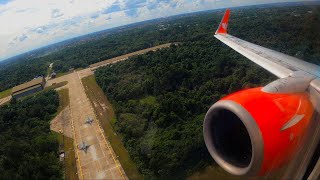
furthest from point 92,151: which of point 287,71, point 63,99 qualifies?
point 63,99

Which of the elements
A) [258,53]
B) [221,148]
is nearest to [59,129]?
[258,53]

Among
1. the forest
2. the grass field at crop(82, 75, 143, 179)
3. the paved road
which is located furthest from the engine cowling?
the paved road

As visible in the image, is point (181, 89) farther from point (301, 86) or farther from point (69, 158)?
point (301, 86)

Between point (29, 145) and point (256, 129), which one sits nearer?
point (256, 129)

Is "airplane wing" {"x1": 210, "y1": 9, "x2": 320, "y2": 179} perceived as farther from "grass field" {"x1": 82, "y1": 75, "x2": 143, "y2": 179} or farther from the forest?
"grass field" {"x1": 82, "y1": 75, "x2": 143, "y2": 179}

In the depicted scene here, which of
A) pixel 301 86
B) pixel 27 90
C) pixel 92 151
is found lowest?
pixel 27 90

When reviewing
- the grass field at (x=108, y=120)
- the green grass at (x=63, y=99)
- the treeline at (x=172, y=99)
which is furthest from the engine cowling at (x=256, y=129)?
the green grass at (x=63, y=99)

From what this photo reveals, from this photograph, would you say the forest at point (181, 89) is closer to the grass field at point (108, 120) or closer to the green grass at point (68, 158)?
the grass field at point (108, 120)
